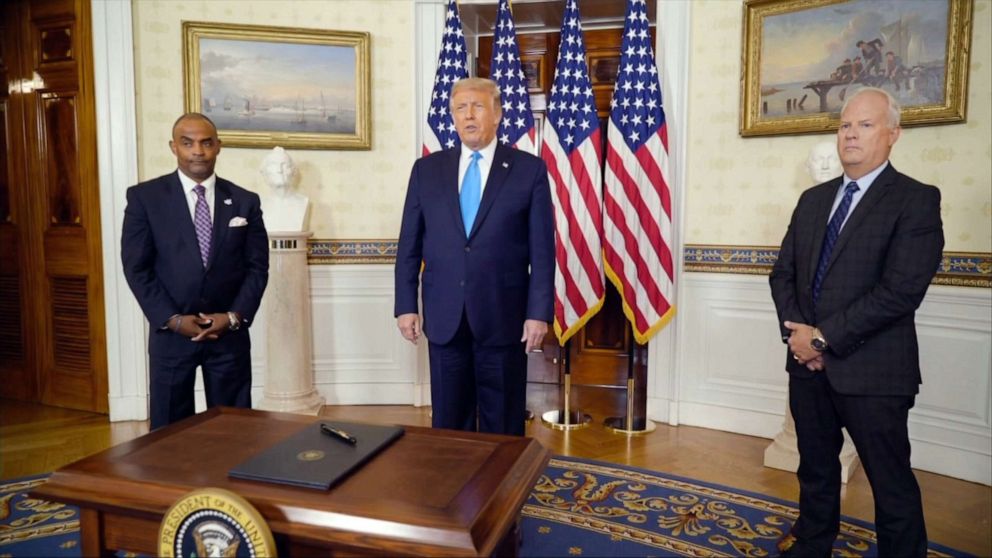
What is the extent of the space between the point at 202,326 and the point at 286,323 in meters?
1.54

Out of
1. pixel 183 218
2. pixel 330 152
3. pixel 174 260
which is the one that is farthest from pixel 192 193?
pixel 330 152

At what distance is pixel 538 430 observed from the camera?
13.0ft

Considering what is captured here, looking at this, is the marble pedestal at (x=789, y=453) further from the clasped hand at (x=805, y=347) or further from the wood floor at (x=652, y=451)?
the clasped hand at (x=805, y=347)

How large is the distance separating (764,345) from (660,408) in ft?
2.43

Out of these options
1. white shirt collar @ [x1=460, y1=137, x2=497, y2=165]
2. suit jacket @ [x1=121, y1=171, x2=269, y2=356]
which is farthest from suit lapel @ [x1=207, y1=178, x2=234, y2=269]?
white shirt collar @ [x1=460, y1=137, x2=497, y2=165]

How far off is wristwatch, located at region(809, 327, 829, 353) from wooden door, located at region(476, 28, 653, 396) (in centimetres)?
247

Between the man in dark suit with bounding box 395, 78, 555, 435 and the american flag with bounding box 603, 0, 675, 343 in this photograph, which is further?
the american flag with bounding box 603, 0, 675, 343

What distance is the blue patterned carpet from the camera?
246 cm

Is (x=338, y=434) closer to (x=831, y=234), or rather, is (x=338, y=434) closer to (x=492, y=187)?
(x=492, y=187)

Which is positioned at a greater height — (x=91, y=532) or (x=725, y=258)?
(x=725, y=258)

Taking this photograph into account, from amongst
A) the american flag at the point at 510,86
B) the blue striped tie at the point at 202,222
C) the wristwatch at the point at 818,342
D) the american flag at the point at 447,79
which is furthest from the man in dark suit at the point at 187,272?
the wristwatch at the point at 818,342

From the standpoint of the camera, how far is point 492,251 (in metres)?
2.44

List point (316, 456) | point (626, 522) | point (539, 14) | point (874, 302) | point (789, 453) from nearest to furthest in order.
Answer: point (316, 456) → point (874, 302) → point (626, 522) → point (789, 453) → point (539, 14)

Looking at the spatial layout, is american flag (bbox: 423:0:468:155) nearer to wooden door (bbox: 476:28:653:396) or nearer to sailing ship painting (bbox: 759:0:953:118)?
wooden door (bbox: 476:28:653:396)
